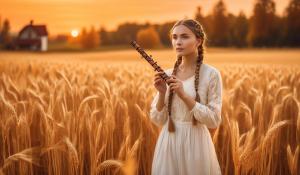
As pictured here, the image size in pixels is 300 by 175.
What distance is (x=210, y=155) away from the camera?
2.13 metres

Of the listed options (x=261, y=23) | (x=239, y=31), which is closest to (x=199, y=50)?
(x=239, y=31)

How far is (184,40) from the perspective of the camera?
2051mm

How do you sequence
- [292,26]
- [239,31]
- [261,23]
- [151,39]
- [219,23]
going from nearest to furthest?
[292,26], [151,39], [239,31], [261,23], [219,23]

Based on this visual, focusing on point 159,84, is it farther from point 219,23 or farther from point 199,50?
point 219,23

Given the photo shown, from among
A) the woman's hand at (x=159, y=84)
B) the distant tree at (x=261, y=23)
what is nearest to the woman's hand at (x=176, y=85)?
the woman's hand at (x=159, y=84)

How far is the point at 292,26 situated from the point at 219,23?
830 inches

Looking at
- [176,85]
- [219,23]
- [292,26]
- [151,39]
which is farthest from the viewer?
[219,23]

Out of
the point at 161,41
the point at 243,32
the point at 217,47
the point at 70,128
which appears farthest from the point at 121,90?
the point at 217,47

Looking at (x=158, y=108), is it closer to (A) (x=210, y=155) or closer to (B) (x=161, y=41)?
(A) (x=210, y=155)

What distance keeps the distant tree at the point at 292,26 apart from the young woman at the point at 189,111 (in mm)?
25164

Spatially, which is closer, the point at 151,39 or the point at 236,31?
the point at 151,39

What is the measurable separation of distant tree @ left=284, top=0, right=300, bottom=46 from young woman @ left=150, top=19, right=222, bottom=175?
82.6 ft

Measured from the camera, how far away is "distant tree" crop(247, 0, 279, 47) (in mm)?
38156

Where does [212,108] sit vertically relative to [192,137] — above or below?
above
